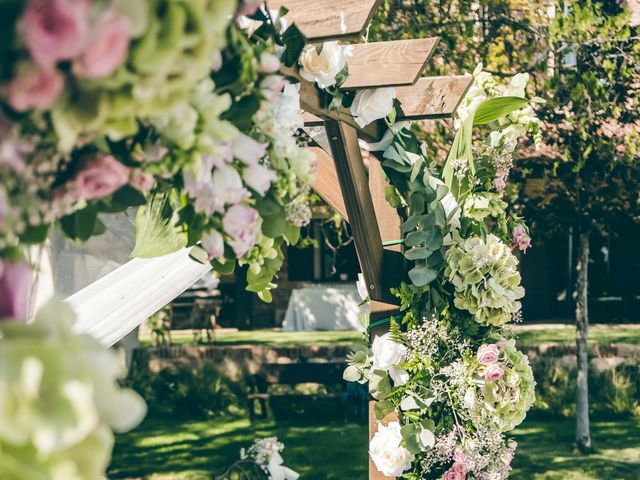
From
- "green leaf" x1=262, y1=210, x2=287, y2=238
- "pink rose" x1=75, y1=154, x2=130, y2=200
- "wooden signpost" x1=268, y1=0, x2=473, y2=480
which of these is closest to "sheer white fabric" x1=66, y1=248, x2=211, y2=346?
"wooden signpost" x1=268, y1=0, x2=473, y2=480

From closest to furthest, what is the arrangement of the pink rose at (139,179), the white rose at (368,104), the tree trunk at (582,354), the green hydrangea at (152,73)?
the green hydrangea at (152,73)
the pink rose at (139,179)
the white rose at (368,104)
the tree trunk at (582,354)

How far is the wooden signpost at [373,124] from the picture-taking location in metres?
2.70

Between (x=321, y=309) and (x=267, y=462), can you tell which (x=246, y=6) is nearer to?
(x=267, y=462)

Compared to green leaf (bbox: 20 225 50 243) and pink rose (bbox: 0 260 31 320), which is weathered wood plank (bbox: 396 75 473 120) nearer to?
green leaf (bbox: 20 225 50 243)

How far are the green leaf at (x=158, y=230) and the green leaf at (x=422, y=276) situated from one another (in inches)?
69.2

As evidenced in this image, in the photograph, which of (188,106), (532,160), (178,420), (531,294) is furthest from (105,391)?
(531,294)

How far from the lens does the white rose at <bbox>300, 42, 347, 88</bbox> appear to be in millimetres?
2729

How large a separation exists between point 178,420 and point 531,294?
9.25m

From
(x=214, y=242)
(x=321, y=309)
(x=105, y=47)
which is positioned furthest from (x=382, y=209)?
(x=321, y=309)

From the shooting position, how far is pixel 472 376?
3.65 meters

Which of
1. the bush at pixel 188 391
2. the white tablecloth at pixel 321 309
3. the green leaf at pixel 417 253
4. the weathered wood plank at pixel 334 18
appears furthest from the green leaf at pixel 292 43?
the white tablecloth at pixel 321 309

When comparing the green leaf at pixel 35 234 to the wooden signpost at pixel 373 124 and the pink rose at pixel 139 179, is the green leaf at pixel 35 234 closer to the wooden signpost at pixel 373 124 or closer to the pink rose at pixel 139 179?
the pink rose at pixel 139 179

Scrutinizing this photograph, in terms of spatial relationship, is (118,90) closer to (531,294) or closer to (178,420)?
(178,420)

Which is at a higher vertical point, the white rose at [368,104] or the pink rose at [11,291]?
the white rose at [368,104]
